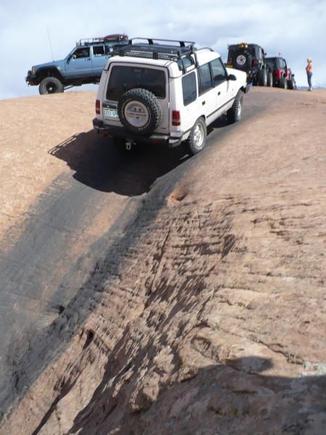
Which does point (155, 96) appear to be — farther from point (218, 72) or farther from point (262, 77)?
point (262, 77)

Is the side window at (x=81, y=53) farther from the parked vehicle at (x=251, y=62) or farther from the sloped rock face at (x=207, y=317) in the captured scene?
the sloped rock face at (x=207, y=317)

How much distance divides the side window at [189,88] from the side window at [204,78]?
1.06 ft

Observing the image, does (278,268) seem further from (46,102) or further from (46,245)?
(46,102)

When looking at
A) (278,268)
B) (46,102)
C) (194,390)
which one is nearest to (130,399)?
(194,390)

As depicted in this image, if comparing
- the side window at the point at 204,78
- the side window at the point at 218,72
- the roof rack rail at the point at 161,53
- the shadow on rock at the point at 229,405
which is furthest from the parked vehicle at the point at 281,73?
the shadow on rock at the point at 229,405

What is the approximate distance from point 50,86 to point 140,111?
33.1ft

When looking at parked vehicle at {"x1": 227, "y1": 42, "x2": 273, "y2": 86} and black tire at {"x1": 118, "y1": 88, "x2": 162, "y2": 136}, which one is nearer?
black tire at {"x1": 118, "y1": 88, "x2": 162, "y2": 136}

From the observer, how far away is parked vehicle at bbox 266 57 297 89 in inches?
952

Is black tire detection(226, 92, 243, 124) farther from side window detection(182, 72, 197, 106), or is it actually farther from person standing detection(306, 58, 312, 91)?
person standing detection(306, 58, 312, 91)

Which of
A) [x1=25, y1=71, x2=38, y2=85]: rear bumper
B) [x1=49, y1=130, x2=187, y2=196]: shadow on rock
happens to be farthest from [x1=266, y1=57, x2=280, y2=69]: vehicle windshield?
[x1=49, y1=130, x2=187, y2=196]: shadow on rock

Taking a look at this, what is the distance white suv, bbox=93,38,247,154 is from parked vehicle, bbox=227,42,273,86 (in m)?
11.6

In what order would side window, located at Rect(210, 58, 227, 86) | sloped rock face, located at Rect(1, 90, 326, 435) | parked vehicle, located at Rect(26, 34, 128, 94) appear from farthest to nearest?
parked vehicle, located at Rect(26, 34, 128, 94) → side window, located at Rect(210, 58, 227, 86) → sloped rock face, located at Rect(1, 90, 326, 435)

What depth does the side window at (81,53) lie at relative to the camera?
19.8 meters

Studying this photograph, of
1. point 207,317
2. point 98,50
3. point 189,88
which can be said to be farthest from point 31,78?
point 207,317
